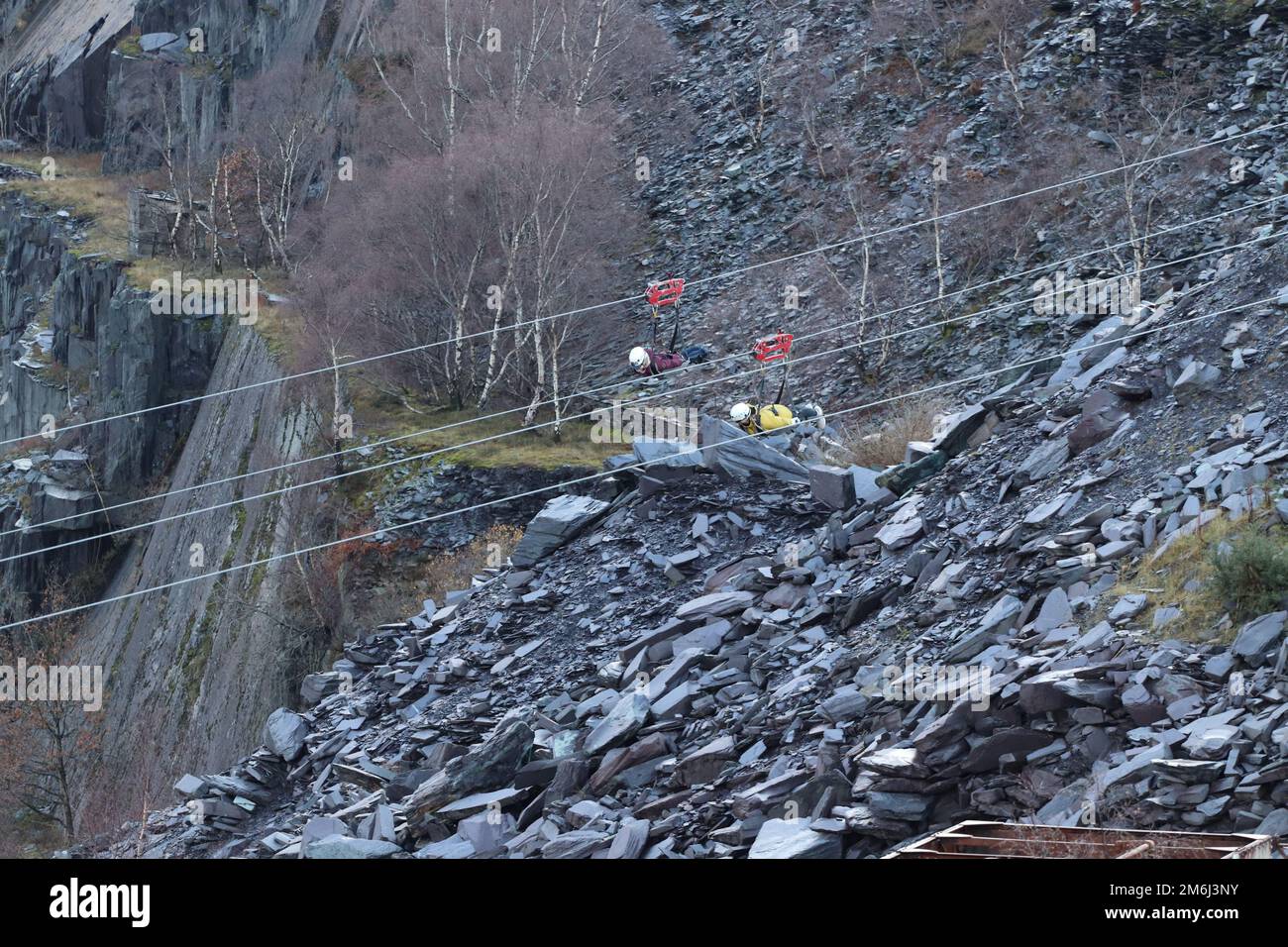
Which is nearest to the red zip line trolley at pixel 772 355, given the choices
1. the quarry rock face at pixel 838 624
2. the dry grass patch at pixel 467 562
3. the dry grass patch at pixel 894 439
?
the quarry rock face at pixel 838 624

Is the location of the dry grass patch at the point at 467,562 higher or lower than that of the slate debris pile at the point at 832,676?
lower

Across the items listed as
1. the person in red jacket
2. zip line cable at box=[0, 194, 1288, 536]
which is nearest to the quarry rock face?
zip line cable at box=[0, 194, 1288, 536]

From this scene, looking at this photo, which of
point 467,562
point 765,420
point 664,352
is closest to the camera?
point 765,420

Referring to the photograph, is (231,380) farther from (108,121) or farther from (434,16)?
(108,121)

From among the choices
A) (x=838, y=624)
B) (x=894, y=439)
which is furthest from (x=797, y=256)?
(x=838, y=624)

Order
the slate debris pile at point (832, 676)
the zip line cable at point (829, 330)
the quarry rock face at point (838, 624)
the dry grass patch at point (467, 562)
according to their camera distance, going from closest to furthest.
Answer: the slate debris pile at point (832, 676), the quarry rock face at point (838, 624), the dry grass patch at point (467, 562), the zip line cable at point (829, 330)

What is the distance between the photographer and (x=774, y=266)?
126 ft

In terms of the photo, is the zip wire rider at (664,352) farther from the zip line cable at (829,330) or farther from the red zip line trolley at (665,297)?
the zip line cable at (829,330)

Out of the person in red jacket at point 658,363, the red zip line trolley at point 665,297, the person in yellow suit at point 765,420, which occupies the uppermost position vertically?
the red zip line trolley at point 665,297

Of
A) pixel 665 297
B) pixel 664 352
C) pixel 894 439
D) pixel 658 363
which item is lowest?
pixel 894 439

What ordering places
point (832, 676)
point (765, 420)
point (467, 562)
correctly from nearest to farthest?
point (832, 676), point (765, 420), point (467, 562)

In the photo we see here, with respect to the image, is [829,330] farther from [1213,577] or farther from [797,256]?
[1213,577]

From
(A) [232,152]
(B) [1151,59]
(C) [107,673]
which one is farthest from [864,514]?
(A) [232,152]

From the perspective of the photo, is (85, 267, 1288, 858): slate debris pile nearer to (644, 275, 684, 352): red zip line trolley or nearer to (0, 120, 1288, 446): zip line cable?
(0, 120, 1288, 446): zip line cable
